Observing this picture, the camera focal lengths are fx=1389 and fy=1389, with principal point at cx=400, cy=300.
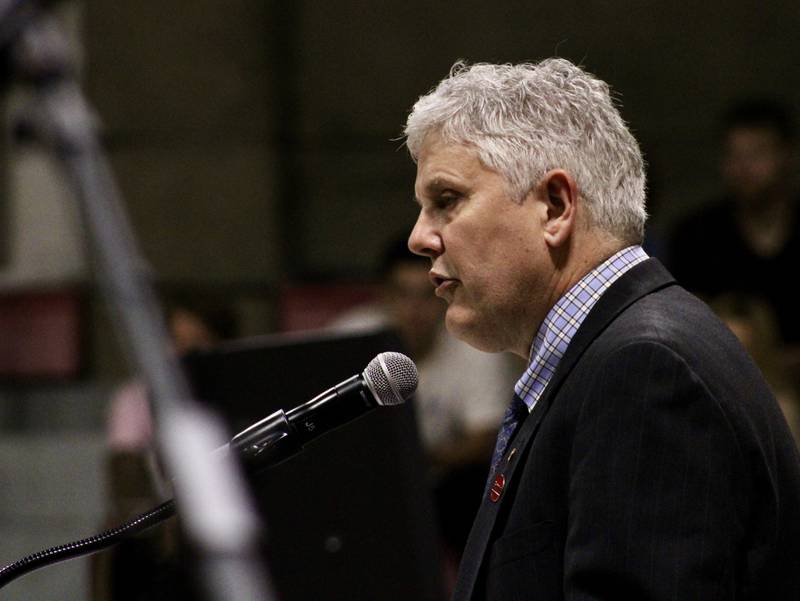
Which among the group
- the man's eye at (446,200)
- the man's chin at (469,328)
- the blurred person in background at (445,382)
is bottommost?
the man's chin at (469,328)

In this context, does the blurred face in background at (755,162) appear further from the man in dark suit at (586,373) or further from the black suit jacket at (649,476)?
the black suit jacket at (649,476)

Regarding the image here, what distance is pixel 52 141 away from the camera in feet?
3.54

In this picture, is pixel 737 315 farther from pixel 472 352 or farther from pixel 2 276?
pixel 2 276

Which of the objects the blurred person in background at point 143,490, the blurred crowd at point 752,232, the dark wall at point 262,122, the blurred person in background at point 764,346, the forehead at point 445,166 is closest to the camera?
the forehead at point 445,166

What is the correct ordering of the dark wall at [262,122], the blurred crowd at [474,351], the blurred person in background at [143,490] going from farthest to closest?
the dark wall at [262,122], the blurred crowd at [474,351], the blurred person in background at [143,490]

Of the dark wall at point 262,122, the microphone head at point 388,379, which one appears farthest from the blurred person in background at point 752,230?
the microphone head at point 388,379

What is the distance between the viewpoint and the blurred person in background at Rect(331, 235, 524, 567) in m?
4.09

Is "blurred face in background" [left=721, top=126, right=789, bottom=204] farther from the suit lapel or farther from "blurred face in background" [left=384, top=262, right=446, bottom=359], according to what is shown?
the suit lapel

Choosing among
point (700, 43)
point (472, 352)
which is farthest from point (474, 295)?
point (700, 43)

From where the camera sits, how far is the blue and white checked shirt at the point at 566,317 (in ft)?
5.91

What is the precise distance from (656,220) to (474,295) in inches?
133

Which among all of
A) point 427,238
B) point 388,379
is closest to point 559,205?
point 427,238

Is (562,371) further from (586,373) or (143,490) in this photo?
(143,490)

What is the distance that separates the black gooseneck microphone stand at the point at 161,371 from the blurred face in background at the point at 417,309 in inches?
130
